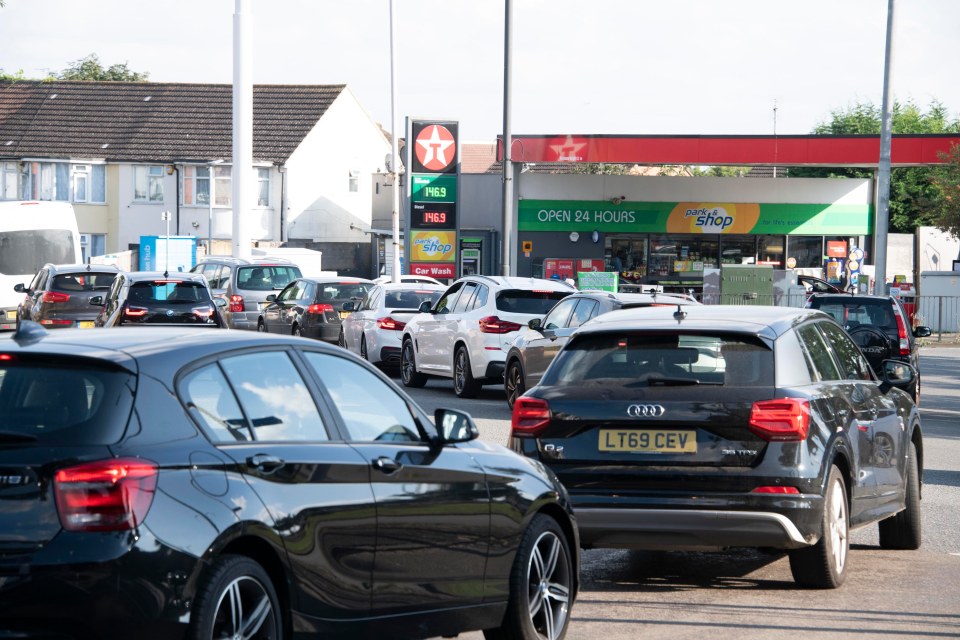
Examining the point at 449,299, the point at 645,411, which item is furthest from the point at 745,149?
the point at 645,411

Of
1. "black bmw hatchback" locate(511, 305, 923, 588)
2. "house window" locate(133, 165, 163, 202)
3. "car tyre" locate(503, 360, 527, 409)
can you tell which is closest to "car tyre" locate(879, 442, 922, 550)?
"black bmw hatchback" locate(511, 305, 923, 588)

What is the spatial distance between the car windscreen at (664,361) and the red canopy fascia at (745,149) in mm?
32641

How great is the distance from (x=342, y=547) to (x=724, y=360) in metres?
3.24

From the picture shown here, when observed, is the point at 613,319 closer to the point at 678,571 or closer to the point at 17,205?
the point at 678,571

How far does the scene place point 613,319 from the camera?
845 cm

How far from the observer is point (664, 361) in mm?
7867

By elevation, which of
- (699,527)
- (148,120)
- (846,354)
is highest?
(148,120)

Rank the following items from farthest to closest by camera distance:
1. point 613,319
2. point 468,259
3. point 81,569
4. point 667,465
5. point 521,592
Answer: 1. point 468,259
2. point 613,319
3. point 667,465
4. point 521,592
5. point 81,569

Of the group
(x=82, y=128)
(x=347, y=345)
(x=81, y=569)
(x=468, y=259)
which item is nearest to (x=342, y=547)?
(x=81, y=569)

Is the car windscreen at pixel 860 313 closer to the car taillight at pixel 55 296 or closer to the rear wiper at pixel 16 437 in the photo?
the car taillight at pixel 55 296

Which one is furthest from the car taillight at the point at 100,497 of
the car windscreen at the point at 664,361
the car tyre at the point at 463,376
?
the car tyre at the point at 463,376

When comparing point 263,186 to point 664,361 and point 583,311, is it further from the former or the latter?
point 664,361

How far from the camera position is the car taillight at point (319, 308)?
26188mm

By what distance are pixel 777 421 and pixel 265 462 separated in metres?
3.43
